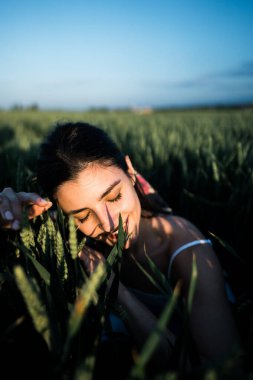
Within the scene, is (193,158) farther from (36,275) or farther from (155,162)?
(36,275)

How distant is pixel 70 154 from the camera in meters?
0.98

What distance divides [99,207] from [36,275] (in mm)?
309

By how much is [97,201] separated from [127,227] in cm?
14

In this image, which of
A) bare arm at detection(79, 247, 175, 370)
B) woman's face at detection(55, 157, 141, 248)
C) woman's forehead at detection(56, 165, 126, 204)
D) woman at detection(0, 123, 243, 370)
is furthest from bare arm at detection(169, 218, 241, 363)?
woman's forehead at detection(56, 165, 126, 204)

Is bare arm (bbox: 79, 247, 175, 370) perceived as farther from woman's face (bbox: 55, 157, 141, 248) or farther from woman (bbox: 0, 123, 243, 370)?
woman's face (bbox: 55, 157, 141, 248)

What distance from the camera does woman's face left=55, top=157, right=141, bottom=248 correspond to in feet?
2.89

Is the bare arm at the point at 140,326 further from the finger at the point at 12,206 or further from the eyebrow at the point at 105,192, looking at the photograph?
the finger at the point at 12,206

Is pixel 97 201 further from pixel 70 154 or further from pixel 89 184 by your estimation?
pixel 70 154

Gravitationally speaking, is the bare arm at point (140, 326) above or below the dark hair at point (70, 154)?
below

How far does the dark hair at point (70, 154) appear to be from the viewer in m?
0.95

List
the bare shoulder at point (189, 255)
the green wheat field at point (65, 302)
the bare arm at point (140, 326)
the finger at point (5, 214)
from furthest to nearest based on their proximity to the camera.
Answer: the bare shoulder at point (189, 255)
the finger at point (5, 214)
the bare arm at point (140, 326)
the green wheat field at point (65, 302)

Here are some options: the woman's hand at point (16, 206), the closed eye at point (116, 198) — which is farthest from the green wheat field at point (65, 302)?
the closed eye at point (116, 198)

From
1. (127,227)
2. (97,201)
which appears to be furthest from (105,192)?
(127,227)

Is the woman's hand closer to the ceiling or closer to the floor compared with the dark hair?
closer to the floor
